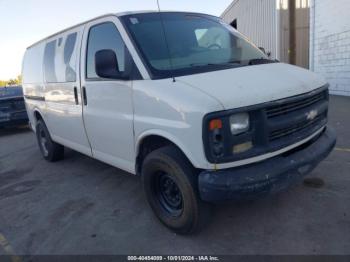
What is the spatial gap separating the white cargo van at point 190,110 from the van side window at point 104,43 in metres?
0.01

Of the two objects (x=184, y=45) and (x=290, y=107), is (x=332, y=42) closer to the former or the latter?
(x=184, y=45)

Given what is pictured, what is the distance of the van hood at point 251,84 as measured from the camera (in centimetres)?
279

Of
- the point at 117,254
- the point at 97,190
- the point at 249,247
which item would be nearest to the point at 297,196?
the point at 249,247

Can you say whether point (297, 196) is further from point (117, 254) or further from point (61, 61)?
point (61, 61)

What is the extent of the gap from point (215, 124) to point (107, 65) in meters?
1.38

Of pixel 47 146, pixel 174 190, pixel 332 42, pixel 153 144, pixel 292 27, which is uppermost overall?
pixel 292 27

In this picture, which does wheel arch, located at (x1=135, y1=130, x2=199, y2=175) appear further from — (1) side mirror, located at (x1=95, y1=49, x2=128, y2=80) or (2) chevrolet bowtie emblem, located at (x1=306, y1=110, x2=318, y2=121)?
(2) chevrolet bowtie emblem, located at (x1=306, y1=110, x2=318, y2=121)

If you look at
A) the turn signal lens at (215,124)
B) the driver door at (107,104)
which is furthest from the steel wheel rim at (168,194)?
the turn signal lens at (215,124)

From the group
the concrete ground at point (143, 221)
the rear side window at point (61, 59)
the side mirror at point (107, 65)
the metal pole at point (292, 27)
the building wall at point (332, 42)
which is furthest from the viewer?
the metal pole at point (292, 27)

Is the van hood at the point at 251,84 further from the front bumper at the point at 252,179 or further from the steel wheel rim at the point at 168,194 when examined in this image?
the steel wheel rim at the point at 168,194

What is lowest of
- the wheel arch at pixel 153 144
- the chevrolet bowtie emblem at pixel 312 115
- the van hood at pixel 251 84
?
the wheel arch at pixel 153 144

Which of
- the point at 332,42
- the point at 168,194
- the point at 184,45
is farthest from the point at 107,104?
the point at 332,42

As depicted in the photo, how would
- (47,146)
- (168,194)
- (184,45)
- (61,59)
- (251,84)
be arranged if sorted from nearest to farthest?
(251,84), (168,194), (184,45), (61,59), (47,146)

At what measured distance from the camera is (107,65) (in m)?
3.46
